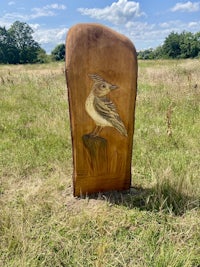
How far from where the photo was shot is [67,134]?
→ 3869 millimetres

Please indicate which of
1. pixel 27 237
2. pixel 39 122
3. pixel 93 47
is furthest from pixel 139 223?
pixel 39 122

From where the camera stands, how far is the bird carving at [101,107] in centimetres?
200

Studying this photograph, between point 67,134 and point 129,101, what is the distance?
75.9 inches

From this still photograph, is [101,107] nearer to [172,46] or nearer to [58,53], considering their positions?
[58,53]

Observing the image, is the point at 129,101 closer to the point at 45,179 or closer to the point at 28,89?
the point at 45,179

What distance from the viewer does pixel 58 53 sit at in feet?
181

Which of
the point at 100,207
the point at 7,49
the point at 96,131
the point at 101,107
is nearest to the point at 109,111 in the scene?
the point at 101,107

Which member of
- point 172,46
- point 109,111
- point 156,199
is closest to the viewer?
point 109,111

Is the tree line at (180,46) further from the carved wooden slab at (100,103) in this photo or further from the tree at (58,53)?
the carved wooden slab at (100,103)

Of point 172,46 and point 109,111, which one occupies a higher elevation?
point 172,46

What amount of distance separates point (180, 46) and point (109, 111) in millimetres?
A: 56139

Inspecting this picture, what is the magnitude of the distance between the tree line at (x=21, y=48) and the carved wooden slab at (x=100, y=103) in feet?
157

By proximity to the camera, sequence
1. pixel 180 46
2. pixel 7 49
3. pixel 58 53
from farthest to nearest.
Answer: pixel 58 53 → pixel 180 46 → pixel 7 49

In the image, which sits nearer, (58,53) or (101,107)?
(101,107)
